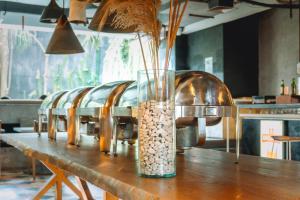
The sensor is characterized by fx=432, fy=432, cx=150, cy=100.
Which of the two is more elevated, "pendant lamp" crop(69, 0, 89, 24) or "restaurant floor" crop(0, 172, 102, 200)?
"pendant lamp" crop(69, 0, 89, 24)

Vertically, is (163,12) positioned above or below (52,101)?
above

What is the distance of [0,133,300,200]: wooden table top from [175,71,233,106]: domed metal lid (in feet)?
0.84

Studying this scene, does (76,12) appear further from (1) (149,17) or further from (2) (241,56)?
(2) (241,56)

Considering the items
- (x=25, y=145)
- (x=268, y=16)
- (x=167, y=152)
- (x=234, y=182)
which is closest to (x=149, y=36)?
(x=167, y=152)

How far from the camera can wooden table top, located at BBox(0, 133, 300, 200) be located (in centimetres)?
113

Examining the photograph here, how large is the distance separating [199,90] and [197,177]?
22.9 inches

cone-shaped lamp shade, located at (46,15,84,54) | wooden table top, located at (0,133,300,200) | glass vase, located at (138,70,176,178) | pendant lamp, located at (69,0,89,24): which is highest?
pendant lamp, located at (69,0,89,24)

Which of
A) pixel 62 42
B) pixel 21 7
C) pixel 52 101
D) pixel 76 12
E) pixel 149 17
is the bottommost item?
pixel 52 101

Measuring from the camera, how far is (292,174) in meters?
1.49

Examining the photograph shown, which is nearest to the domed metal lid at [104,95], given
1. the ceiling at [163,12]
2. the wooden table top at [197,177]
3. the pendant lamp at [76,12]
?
the wooden table top at [197,177]

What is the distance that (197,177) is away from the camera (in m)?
1.39

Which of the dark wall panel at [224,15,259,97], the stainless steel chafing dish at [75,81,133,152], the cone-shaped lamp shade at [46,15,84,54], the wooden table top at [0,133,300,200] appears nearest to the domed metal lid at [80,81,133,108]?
the stainless steel chafing dish at [75,81,133,152]

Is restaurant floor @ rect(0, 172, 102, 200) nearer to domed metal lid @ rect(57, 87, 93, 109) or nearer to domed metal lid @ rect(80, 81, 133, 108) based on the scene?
domed metal lid @ rect(57, 87, 93, 109)

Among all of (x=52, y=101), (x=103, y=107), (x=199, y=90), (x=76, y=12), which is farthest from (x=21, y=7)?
(x=199, y=90)
